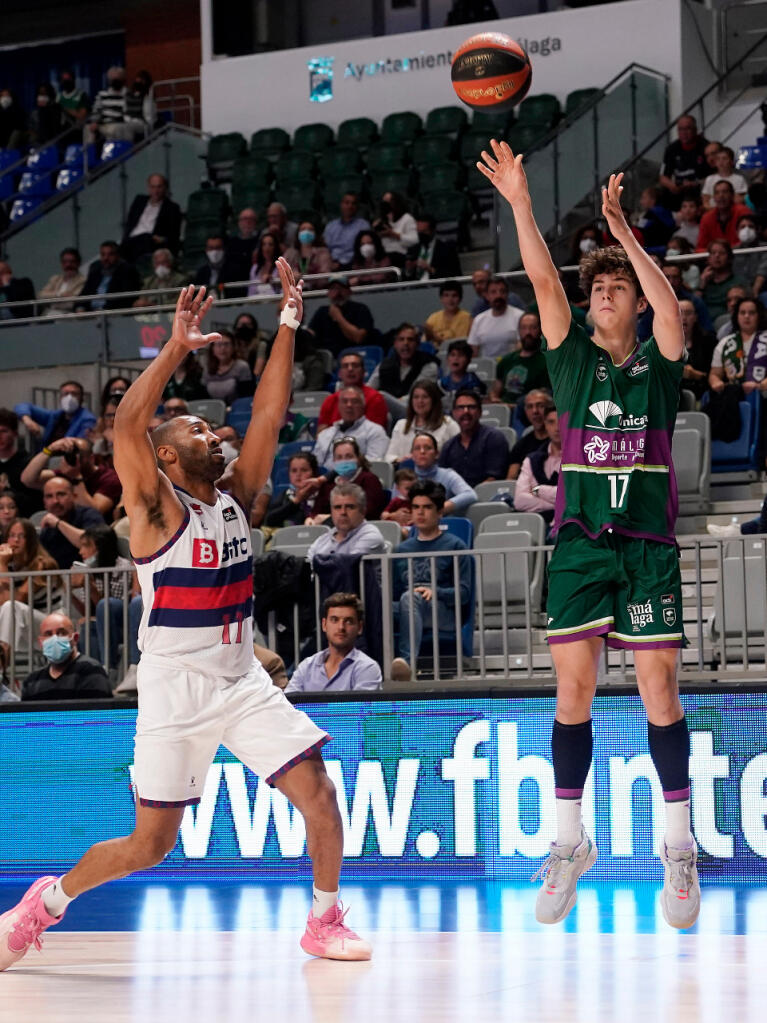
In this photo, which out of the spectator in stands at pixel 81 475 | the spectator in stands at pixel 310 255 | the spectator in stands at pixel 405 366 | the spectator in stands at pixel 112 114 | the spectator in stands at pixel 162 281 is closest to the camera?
the spectator in stands at pixel 81 475

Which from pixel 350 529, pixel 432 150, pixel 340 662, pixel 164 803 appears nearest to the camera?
pixel 164 803

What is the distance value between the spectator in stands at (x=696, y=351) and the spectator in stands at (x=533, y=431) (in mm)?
1244

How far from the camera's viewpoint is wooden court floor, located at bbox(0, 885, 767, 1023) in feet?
16.5

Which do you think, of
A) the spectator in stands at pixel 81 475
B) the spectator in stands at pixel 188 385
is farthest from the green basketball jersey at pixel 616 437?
the spectator in stands at pixel 188 385

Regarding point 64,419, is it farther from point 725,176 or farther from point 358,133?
point 725,176

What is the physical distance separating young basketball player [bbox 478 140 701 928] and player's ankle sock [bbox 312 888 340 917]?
1.00 m

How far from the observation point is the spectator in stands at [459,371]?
14086 millimetres

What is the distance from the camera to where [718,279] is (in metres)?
14.2

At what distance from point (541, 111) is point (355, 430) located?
7561 mm

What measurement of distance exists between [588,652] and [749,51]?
574 inches


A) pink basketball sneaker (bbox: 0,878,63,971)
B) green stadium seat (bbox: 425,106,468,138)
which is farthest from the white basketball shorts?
green stadium seat (bbox: 425,106,468,138)

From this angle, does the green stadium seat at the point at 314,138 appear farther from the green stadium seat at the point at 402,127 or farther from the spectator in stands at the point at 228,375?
the spectator in stands at the point at 228,375

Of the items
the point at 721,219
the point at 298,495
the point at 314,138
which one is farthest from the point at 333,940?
the point at 314,138

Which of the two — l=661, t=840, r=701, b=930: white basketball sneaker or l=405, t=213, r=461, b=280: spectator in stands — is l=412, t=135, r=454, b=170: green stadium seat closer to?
l=405, t=213, r=461, b=280: spectator in stands
